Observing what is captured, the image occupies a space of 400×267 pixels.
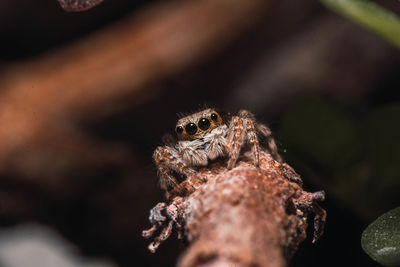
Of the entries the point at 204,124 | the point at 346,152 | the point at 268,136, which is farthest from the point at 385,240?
the point at 346,152

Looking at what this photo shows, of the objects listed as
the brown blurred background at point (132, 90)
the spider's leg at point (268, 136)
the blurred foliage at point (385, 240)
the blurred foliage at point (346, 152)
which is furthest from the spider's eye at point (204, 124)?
the brown blurred background at point (132, 90)

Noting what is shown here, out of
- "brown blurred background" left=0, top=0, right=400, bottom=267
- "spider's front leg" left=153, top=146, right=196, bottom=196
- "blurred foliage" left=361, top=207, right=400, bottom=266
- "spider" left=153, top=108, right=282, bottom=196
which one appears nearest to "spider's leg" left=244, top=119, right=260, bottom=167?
"spider" left=153, top=108, right=282, bottom=196

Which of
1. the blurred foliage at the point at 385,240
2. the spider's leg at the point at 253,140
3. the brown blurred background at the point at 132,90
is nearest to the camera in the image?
the blurred foliage at the point at 385,240

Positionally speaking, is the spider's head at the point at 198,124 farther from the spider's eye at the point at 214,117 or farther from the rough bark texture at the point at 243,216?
the rough bark texture at the point at 243,216

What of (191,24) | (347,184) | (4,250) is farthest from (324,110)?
(4,250)

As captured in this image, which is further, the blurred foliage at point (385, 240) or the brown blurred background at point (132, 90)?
the brown blurred background at point (132, 90)
